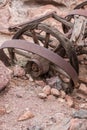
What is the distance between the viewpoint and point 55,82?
4367 mm

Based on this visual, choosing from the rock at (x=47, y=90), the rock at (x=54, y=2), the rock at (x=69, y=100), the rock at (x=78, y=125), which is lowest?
the rock at (x=69, y=100)

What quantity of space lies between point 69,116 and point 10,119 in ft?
2.08

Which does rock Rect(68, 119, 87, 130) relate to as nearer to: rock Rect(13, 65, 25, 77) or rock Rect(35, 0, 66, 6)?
rock Rect(13, 65, 25, 77)

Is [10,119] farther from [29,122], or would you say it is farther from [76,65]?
[76,65]

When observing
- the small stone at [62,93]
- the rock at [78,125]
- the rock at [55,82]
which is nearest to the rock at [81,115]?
the rock at [78,125]

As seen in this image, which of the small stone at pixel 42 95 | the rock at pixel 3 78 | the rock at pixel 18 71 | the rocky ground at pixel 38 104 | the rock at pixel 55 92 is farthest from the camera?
the rock at pixel 18 71

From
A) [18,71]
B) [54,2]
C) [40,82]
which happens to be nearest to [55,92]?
[40,82]

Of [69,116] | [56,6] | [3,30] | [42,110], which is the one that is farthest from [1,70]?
[56,6]

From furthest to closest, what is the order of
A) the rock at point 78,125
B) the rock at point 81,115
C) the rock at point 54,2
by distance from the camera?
the rock at point 54,2, the rock at point 81,115, the rock at point 78,125

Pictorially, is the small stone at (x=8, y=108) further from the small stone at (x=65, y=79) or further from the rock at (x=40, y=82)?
the small stone at (x=65, y=79)

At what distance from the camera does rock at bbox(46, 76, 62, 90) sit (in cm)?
436

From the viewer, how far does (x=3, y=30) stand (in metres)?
5.84

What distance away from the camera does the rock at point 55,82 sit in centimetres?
436

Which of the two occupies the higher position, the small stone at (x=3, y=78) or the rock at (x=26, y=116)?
the small stone at (x=3, y=78)
